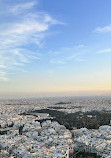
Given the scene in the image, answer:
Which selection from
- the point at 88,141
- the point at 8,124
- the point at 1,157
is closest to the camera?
the point at 1,157

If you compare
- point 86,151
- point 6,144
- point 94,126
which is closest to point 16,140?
point 6,144

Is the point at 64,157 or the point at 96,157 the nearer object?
the point at 64,157

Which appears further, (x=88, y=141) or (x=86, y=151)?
(x=88, y=141)

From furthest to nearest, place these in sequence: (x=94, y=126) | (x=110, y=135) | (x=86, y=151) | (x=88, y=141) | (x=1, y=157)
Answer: (x=94, y=126)
(x=110, y=135)
(x=88, y=141)
(x=86, y=151)
(x=1, y=157)

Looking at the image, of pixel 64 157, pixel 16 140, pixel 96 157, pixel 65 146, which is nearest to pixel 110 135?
pixel 96 157

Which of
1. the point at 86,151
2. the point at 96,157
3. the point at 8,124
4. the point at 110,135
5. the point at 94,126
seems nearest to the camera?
the point at 96,157

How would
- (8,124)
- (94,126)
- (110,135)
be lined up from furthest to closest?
(8,124)
(94,126)
(110,135)

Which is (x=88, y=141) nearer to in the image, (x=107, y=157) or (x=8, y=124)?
(x=107, y=157)

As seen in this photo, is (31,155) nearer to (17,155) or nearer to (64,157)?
(17,155)

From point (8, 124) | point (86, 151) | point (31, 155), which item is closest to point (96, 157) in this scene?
point (86, 151)
